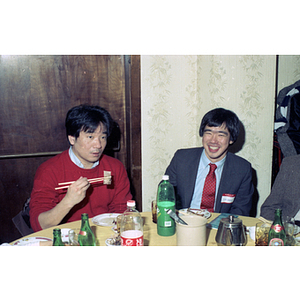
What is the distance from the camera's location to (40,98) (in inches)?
96.0

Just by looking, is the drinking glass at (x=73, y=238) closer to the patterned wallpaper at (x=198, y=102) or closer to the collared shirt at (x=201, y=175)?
the collared shirt at (x=201, y=175)

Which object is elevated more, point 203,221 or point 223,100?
point 223,100

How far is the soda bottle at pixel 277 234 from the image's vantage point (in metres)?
1.11

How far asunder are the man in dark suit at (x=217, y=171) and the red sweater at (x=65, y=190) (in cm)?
44

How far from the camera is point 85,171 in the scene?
186cm

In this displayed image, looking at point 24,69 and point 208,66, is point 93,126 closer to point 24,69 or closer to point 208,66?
point 24,69

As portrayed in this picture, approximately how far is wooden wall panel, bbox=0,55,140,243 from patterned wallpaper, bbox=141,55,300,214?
0.34m

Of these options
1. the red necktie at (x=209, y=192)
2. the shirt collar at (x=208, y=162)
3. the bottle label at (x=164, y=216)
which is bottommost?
the red necktie at (x=209, y=192)

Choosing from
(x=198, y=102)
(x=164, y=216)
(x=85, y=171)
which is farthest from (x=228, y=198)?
(x=198, y=102)

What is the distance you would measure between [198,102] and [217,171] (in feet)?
Answer: 2.85

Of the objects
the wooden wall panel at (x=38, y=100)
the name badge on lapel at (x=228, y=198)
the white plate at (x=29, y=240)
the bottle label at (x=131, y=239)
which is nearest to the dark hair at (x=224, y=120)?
the name badge on lapel at (x=228, y=198)

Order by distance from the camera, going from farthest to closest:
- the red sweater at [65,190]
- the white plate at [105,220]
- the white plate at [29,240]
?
the red sweater at [65,190], the white plate at [105,220], the white plate at [29,240]
